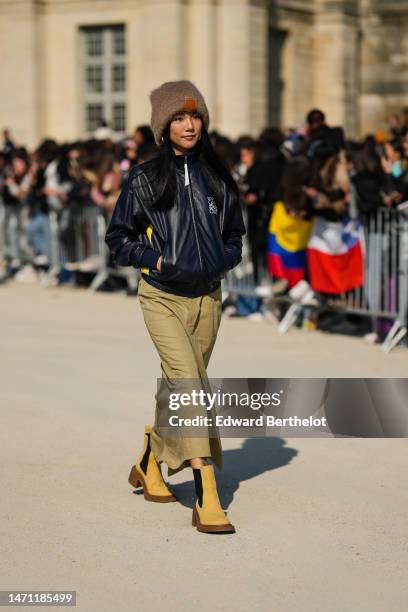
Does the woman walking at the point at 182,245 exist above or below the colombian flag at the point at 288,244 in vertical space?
above

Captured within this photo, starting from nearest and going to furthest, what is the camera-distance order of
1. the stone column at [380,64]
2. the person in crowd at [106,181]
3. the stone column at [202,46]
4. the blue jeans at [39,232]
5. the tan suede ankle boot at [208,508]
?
1. the tan suede ankle boot at [208,508]
2. the person in crowd at [106,181]
3. the blue jeans at [39,232]
4. the stone column at [202,46]
5. the stone column at [380,64]

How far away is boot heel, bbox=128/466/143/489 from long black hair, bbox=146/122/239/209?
4.56ft

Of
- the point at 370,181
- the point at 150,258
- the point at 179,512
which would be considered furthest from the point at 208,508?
the point at 370,181

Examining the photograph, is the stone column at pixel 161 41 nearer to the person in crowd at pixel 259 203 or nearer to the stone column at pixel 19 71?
the stone column at pixel 19 71

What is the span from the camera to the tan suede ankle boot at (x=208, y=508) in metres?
5.71

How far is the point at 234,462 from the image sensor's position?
282 inches

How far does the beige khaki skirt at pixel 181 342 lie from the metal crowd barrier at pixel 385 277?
208 inches

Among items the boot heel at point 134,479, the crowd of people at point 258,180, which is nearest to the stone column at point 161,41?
the crowd of people at point 258,180

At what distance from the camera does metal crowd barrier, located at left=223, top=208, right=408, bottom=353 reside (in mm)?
11086

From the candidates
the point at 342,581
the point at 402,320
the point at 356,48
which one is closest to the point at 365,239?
the point at 402,320

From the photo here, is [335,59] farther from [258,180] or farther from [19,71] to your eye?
[258,180]

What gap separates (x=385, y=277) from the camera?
446 inches

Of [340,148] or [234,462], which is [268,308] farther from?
[234,462]

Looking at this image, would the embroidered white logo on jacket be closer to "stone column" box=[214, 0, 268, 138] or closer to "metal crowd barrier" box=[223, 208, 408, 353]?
"metal crowd barrier" box=[223, 208, 408, 353]
